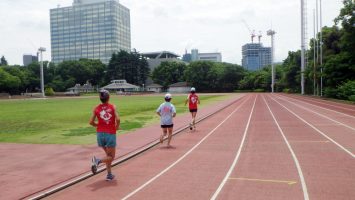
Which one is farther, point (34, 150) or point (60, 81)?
point (60, 81)

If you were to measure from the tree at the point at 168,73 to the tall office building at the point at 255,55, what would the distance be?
231 ft

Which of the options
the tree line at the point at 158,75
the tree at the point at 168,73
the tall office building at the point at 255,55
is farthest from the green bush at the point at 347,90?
the tall office building at the point at 255,55

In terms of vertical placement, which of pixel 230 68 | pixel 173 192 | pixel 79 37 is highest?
pixel 79 37

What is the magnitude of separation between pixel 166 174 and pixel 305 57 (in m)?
75.0

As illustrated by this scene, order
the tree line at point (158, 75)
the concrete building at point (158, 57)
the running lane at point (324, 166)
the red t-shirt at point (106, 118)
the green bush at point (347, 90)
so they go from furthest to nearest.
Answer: the concrete building at point (158, 57) < the tree line at point (158, 75) < the green bush at point (347, 90) < the red t-shirt at point (106, 118) < the running lane at point (324, 166)

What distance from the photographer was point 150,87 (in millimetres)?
117188

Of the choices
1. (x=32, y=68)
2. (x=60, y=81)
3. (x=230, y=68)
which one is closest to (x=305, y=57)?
(x=230, y=68)

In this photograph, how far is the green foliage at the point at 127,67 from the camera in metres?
116

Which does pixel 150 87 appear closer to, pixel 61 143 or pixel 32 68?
pixel 32 68

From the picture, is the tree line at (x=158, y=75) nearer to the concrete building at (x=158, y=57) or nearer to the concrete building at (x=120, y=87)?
the concrete building at (x=120, y=87)

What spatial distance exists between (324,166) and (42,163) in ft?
22.6

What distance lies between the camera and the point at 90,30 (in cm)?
17575

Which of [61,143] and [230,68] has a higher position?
[230,68]

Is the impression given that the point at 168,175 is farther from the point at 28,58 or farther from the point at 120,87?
the point at 28,58
